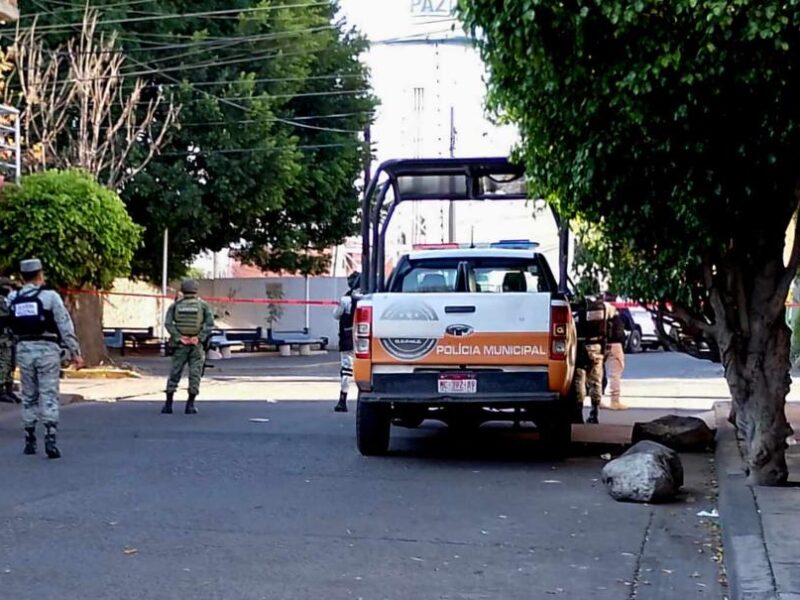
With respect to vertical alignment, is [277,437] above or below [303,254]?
below

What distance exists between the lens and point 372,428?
11.1 meters

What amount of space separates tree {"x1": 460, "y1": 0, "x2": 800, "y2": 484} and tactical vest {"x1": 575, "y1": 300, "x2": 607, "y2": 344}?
4300 millimetres

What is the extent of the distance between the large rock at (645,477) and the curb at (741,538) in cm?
38

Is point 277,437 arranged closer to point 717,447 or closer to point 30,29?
point 717,447

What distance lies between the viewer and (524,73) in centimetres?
778

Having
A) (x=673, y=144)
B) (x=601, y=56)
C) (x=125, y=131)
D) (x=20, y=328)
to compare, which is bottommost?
(x=20, y=328)

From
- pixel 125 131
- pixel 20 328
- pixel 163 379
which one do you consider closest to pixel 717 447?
pixel 20 328

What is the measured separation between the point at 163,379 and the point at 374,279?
11.2 meters

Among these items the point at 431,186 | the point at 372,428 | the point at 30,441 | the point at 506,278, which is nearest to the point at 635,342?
the point at 431,186

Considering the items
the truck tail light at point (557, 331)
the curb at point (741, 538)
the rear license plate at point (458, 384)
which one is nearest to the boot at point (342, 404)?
the rear license plate at point (458, 384)

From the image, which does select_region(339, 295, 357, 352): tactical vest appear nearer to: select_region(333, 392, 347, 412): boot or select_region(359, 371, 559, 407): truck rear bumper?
select_region(333, 392, 347, 412): boot

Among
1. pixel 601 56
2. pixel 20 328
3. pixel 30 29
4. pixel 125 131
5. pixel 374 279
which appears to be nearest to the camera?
pixel 601 56

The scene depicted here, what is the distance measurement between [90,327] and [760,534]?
57.8ft

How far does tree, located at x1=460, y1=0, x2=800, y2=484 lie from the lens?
271 inches
